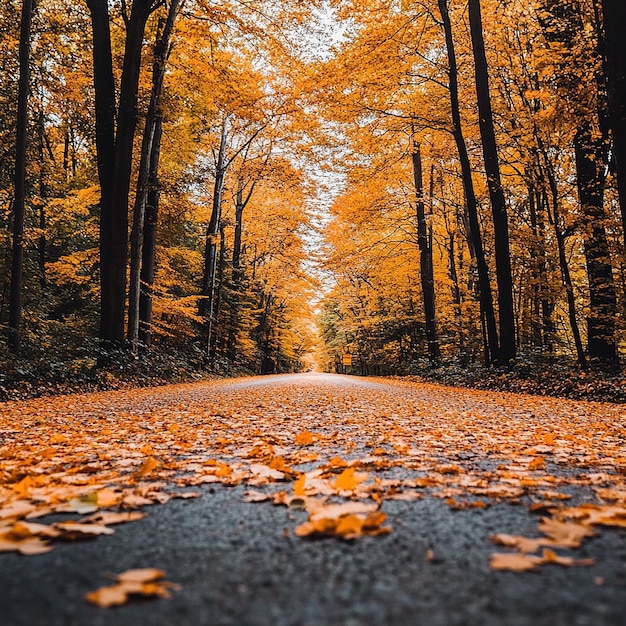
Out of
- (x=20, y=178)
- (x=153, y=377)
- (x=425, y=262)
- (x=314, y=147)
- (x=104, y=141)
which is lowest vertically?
(x=153, y=377)

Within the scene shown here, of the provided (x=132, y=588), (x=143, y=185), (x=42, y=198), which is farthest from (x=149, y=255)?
(x=132, y=588)

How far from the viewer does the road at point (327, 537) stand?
1094 mm

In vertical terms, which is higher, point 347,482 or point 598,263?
point 598,263

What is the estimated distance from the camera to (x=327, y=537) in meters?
1.55

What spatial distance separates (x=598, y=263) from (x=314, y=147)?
12.9m

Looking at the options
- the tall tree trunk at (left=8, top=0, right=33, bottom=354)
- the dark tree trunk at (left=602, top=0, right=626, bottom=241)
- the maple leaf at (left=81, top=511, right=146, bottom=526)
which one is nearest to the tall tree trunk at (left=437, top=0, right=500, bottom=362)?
the dark tree trunk at (left=602, top=0, right=626, bottom=241)

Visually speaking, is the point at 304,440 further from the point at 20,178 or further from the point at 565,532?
the point at 20,178

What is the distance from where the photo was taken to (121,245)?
10828 millimetres

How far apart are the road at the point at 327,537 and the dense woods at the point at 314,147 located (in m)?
5.42

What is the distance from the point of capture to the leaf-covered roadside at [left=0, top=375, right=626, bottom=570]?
1.64 m

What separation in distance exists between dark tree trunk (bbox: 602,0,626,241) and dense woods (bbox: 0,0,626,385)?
22 mm

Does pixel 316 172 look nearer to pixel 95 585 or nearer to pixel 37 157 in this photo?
pixel 37 157

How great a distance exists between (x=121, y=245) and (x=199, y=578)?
10578 millimetres

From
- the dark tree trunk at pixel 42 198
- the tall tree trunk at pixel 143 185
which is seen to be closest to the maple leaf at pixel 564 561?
the tall tree trunk at pixel 143 185
